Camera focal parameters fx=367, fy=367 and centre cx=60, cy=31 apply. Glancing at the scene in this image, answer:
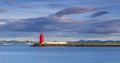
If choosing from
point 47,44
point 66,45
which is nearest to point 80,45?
point 66,45

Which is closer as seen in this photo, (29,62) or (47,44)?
(29,62)

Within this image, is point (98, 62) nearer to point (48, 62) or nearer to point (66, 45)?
point (48, 62)

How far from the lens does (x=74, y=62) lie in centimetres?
4091

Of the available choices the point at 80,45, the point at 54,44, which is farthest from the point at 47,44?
the point at 80,45

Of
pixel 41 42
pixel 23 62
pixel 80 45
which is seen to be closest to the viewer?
pixel 23 62

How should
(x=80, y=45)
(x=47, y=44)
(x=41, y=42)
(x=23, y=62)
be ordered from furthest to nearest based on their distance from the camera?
(x=80, y=45) < (x=47, y=44) < (x=41, y=42) < (x=23, y=62)

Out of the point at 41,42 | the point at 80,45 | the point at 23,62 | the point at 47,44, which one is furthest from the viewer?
the point at 80,45

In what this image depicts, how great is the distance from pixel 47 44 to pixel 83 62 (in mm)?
58959

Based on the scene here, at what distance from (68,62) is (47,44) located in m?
58.7

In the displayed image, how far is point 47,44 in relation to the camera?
325 feet

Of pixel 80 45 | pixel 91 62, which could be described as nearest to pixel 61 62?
pixel 91 62

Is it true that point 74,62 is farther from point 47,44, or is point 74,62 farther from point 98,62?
point 47,44

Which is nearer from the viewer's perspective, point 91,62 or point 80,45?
point 91,62

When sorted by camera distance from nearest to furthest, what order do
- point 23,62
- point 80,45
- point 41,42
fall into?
point 23,62
point 41,42
point 80,45
